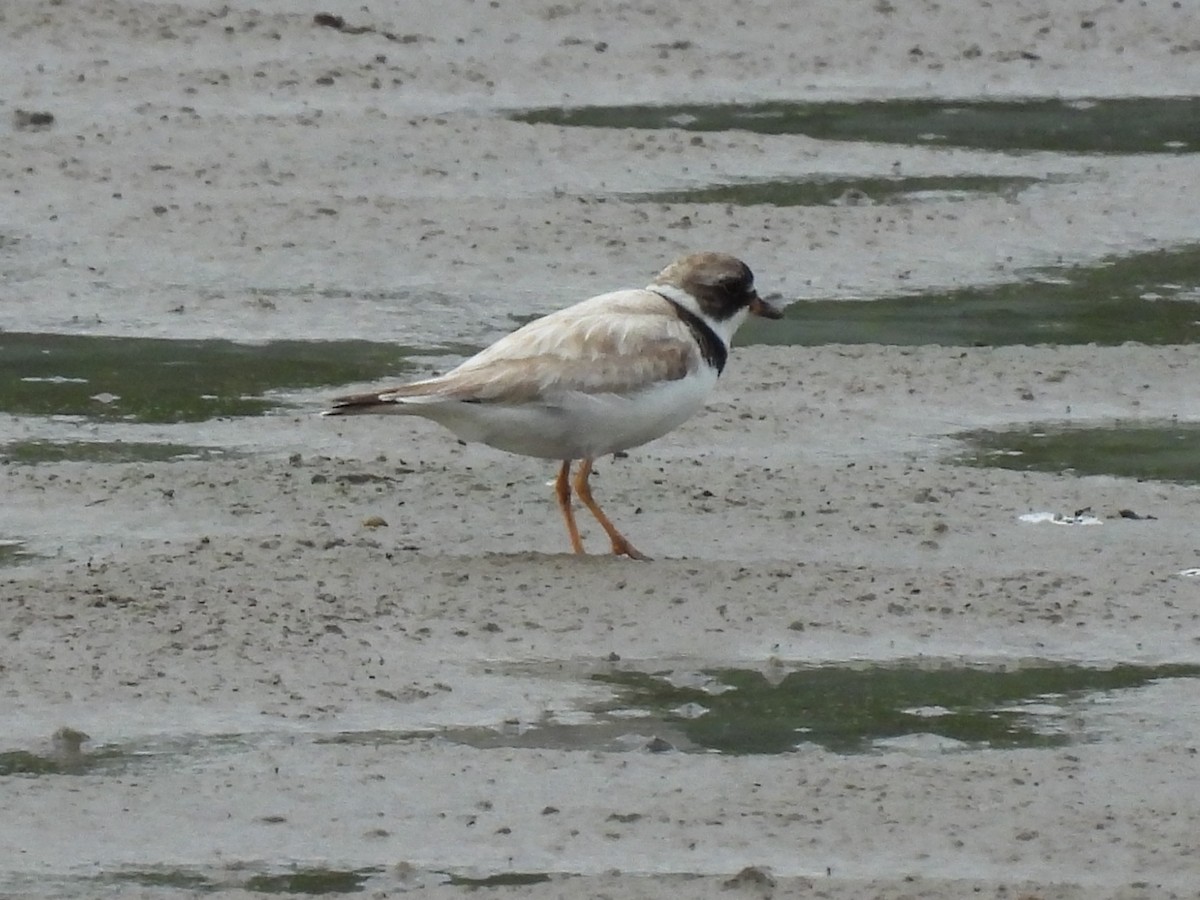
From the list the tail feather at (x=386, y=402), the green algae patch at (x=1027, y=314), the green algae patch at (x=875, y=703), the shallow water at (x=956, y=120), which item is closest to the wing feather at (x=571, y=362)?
the tail feather at (x=386, y=402)

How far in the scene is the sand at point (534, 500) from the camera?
5.56m

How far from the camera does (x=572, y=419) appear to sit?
7.58 metres

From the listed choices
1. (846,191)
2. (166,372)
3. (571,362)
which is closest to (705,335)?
(571,362)

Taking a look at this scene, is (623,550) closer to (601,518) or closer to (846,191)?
(601,518)

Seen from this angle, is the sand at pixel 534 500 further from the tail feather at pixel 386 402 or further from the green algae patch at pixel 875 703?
the tail feather at pixel 386 402

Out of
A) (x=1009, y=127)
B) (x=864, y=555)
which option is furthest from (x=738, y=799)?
(x=1009, y=127)

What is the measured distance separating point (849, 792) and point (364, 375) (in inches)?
155

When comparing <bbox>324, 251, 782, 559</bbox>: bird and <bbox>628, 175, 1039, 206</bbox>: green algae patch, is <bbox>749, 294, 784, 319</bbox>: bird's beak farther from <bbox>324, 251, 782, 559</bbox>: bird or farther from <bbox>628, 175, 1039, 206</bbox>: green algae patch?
<bbox>628, 175, 1039, 206</bbox>: green algae patch

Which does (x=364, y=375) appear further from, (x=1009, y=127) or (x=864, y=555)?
(x=1009, y=127)

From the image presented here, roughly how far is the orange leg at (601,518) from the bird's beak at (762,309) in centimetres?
89

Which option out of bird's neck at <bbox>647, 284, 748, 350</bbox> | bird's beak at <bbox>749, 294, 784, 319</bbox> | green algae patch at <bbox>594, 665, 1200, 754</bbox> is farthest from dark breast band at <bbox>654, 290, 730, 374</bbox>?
green algae patch at <bbox>594, 665, 1200, 754</bbox>

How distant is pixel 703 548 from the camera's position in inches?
303

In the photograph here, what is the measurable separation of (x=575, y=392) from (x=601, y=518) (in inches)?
14.4

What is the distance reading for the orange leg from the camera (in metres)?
7.57
